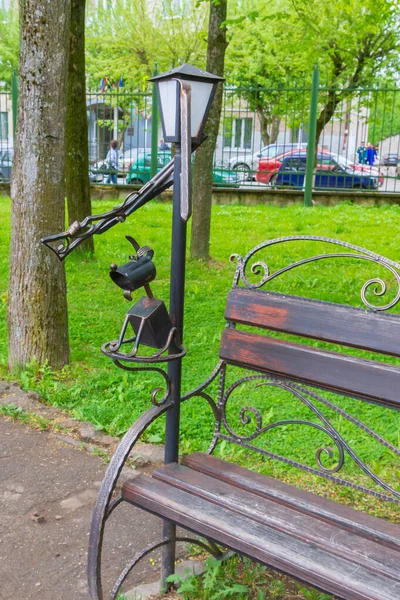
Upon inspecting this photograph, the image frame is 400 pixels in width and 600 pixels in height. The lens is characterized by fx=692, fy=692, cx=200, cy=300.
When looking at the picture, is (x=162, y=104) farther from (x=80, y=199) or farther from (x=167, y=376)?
(x=80, y=199)

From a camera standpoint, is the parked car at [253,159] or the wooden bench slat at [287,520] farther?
the parked car at [253,159]

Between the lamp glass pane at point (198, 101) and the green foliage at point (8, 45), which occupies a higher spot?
the green foliage at point (8, 45)

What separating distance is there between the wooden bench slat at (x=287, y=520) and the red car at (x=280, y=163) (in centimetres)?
1202

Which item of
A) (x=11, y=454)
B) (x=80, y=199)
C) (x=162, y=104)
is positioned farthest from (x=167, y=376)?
(x=80, y=199)

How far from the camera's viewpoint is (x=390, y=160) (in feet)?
45.7

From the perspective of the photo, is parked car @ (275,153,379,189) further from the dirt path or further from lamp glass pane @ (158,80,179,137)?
lamp glass pane @ (158,80,179,137)

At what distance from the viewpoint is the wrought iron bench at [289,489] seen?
1873 millimetres

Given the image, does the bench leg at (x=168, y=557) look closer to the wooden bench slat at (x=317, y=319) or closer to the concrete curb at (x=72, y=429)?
the wooden bench slat at (x=317, y=319)

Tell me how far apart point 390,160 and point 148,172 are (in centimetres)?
492

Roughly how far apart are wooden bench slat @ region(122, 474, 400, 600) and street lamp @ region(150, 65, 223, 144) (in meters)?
→ 1.13

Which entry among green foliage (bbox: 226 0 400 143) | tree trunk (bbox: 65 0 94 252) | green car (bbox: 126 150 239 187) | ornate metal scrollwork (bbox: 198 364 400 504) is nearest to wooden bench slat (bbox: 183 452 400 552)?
ornate metal scrollwork (bbox: 198 364 400 504)

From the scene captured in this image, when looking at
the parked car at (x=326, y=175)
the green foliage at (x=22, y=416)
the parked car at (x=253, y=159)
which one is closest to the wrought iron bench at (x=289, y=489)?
the green foliage at (x=22, y=416)

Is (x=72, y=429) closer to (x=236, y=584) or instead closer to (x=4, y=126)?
(x=236, y=584)

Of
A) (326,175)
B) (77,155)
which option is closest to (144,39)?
(326,175)
